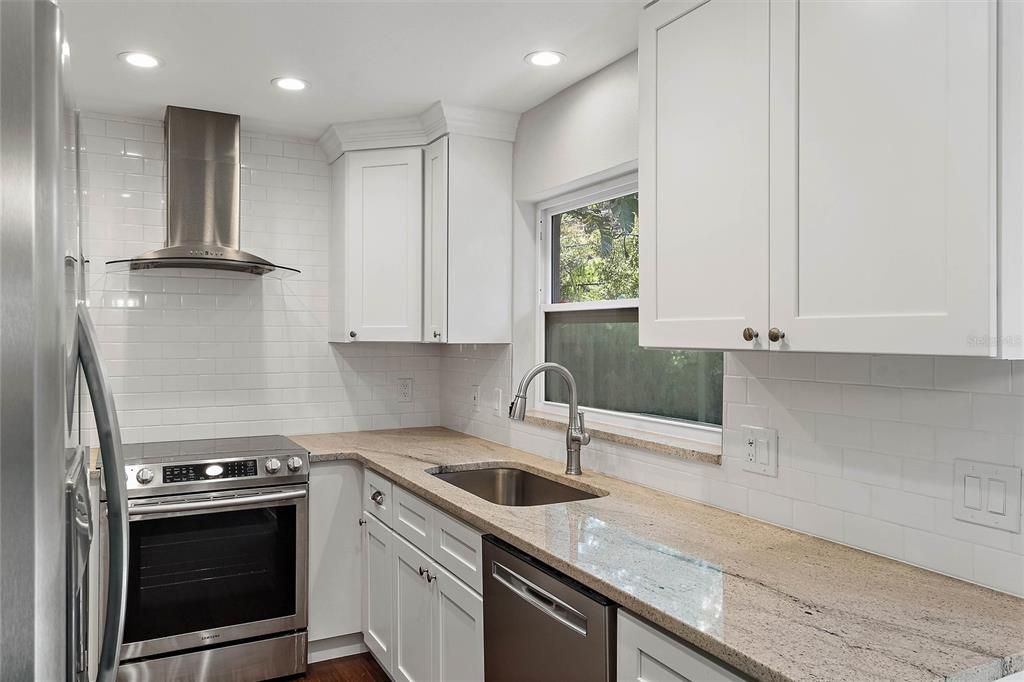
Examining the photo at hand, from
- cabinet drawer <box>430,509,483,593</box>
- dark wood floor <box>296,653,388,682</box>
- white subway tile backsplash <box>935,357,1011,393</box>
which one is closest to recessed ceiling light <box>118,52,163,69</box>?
cabinet drawer <box>430,509,483,593</box>

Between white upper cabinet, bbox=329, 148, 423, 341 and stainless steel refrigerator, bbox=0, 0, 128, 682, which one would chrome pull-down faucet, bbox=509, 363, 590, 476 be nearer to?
white upper cabinet, bbox=329, 148, 423, 341

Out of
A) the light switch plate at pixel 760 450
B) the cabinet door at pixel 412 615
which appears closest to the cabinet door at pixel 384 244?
the cabinet door at pixel 412 615

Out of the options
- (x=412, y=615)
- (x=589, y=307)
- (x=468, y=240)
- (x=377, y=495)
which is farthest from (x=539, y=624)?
(x=468, y=240)

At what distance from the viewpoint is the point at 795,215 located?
1.52 metres

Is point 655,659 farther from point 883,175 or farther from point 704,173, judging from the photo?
point 704,173

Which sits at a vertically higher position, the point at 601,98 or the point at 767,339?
the point at 601,98

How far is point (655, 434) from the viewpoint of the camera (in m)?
2.54

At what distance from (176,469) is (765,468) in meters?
2.19

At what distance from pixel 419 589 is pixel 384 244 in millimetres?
1625

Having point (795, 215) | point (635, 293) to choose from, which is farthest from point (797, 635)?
point (635, 293)

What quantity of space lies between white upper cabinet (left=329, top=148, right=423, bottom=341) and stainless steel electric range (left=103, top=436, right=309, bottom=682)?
74cm

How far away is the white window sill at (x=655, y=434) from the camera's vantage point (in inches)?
87.7

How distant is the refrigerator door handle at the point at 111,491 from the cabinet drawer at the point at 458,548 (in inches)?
47.4

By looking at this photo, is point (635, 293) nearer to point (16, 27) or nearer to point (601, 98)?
point (601, 98)
